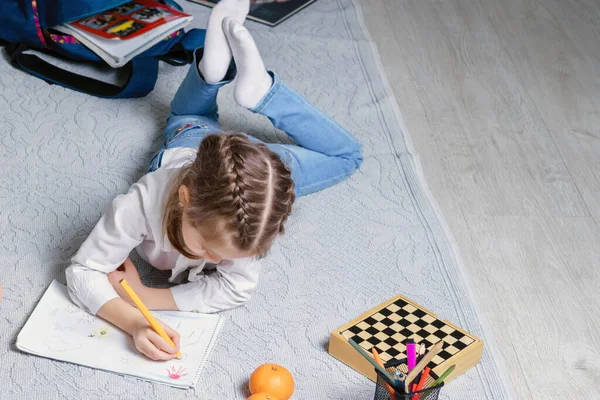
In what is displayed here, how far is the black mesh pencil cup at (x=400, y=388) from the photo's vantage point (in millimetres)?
1042

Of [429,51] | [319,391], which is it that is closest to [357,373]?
[319,391]

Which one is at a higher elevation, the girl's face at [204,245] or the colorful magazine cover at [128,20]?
the girl's face at [204,245]

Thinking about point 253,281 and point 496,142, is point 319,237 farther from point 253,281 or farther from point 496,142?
point 496,142

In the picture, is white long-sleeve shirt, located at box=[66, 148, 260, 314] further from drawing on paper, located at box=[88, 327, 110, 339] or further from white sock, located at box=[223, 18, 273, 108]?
white sock, located at box=[223, 18, 273, 108]

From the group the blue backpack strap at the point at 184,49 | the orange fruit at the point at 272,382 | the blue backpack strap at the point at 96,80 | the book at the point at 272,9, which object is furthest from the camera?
the book at the point at 272,9

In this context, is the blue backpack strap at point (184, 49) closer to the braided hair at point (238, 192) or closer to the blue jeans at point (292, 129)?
the blue jeans at point (292, 129)

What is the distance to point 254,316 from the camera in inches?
52.2

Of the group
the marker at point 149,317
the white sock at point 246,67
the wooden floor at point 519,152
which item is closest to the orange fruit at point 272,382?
the marker at point 149,317

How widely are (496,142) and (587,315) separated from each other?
1.90 feet

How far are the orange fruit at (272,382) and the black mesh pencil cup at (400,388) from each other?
0.13 m

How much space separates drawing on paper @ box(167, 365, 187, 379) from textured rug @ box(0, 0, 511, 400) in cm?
2

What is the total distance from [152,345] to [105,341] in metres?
0.09

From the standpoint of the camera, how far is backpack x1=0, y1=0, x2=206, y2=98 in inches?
72.1

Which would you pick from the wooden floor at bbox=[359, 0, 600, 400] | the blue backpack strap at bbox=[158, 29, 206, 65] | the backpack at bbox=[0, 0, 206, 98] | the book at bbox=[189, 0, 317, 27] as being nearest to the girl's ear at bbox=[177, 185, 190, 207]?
the wooden floor at bbox=[359, 0, 600, 400]
